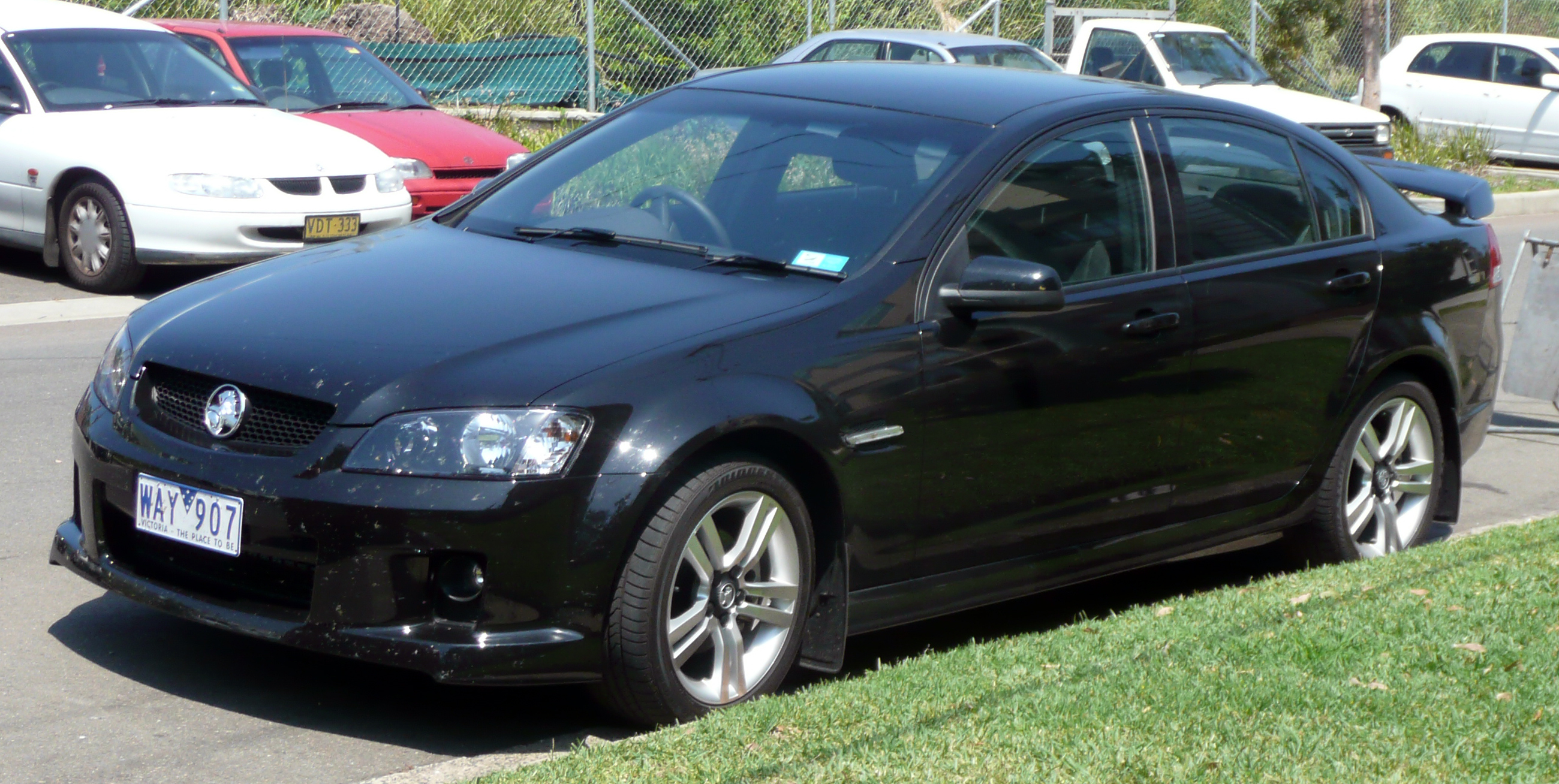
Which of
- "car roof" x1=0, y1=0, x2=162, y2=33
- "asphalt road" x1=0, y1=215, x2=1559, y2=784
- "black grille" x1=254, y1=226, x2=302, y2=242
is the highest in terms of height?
"car roof" x1=0, y1=0, x2=162, y2=33

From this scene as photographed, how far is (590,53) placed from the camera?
19.3 m

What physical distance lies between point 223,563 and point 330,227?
24.6 ft

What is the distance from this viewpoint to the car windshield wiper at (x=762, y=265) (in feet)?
15.7

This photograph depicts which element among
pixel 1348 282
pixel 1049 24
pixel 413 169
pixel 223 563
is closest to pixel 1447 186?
pixel 1348 282

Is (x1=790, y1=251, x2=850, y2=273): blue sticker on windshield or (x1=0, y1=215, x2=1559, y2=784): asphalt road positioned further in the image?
(x1=790, y1=251, x2=850, y2=273): blue sticker on windshield

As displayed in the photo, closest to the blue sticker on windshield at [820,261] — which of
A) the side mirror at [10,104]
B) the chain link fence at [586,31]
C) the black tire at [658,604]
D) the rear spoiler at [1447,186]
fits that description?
the black tire at [658,604]

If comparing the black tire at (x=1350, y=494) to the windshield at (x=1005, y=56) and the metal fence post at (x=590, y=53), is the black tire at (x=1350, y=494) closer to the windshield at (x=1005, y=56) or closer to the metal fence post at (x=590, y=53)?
the windshield at (x=1005, y=56)

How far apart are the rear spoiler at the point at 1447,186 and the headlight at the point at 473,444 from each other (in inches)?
150

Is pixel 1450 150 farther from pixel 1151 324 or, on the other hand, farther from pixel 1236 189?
pixel 1151 324

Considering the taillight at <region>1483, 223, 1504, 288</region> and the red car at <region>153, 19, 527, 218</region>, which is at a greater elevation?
the red car at <region>153, 19, 527, 218</region>

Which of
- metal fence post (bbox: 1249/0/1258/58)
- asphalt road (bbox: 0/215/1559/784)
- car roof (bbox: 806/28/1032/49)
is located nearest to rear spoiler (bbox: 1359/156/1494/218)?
asphalt road (bbox: 0/215/1559/784)

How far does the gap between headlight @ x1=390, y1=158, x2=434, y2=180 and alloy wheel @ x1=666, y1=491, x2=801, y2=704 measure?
884cm

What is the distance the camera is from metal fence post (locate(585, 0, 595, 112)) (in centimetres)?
1912

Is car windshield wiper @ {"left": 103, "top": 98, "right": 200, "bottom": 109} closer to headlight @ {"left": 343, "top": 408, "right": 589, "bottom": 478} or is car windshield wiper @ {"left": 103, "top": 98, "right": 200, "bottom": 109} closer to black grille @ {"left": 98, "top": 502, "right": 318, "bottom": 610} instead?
black grille @ {"left": 98, "top": 502, "right": 318, "bottom": 610}
